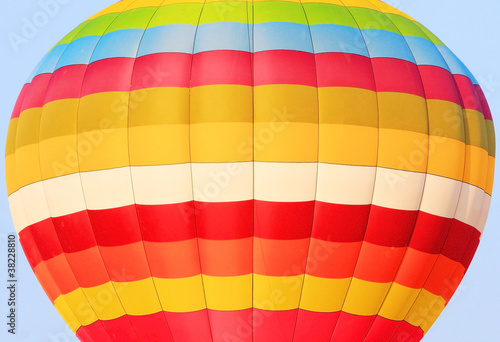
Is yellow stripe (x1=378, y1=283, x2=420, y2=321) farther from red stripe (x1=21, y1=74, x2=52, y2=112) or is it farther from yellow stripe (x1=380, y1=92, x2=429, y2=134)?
red stripe (x1=21, y1=74, x2=52, y2=112)

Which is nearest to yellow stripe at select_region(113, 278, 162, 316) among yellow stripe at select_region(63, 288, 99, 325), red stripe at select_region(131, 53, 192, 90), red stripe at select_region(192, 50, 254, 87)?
yellow stripe at select_region(63, 288, 99, 325)

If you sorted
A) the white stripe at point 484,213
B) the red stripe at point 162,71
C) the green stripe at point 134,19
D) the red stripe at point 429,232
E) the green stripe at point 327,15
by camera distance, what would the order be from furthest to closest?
the white stripe at point 484,213 → the green stripe at point 134,19 → the green stripe at point 327,15 → the red stripe at point 429,232 → the red stripe at point 162,71

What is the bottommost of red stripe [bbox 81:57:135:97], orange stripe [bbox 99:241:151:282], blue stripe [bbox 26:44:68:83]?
orange stripe [bbox 99:241:151:282]

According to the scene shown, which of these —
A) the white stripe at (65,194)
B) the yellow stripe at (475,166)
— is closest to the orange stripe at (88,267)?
the white stripe at (65,194)

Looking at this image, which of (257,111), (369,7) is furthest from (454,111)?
(257,111)

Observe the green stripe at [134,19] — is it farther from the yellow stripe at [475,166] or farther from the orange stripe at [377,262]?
the yellow stripe at [475,166]

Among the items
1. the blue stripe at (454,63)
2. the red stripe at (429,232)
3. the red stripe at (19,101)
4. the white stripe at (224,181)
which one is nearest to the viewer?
the white stripe at (224,181)
